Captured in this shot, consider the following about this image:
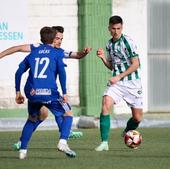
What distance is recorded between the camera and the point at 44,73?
1276 cm

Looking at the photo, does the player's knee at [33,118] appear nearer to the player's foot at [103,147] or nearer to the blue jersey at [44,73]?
the blue jersey at [44,73]

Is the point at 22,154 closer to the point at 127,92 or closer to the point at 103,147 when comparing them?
the point at 103,147

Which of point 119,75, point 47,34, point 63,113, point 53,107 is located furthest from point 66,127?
point 119,75

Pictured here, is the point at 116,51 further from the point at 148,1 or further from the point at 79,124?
the point at 148,1

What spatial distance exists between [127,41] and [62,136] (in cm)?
223

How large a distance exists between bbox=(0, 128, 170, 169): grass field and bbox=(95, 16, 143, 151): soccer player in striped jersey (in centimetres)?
51

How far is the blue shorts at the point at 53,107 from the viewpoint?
12.8 metres

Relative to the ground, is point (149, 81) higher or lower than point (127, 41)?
lower

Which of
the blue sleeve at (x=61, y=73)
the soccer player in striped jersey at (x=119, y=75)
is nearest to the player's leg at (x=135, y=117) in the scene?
the soccer player in striped jersey at (x=119, y=75)

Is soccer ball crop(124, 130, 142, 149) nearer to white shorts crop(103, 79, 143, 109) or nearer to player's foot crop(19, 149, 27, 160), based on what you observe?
white shorts crop(103, 79, 143, 109)

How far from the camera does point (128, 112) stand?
21203 mm

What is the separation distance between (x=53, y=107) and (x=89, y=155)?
962 mm

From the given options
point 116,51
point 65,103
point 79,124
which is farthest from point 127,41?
point 79,124

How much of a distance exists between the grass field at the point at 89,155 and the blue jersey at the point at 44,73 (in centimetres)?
88
